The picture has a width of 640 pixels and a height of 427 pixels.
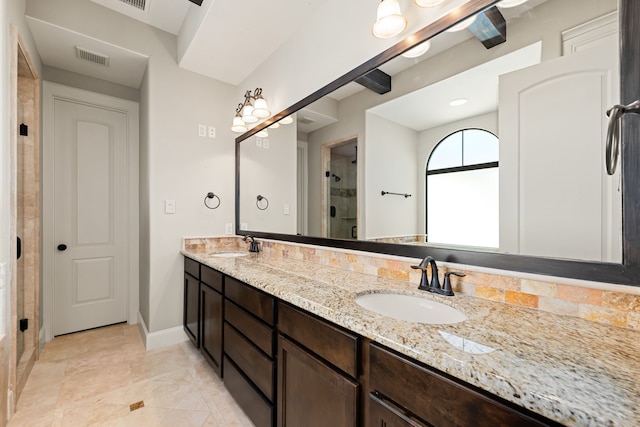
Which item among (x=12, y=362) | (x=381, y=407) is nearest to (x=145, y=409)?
(x=12, y=362)

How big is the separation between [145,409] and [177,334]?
0.93 meters

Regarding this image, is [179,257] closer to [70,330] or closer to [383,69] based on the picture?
[70,330]

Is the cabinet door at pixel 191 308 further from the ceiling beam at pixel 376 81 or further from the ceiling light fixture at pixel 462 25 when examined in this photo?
the ceiling light fixture at pixel 462 25

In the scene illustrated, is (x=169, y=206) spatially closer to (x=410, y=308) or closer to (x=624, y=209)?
(x=410, y=308)

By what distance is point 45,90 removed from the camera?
2598 mm

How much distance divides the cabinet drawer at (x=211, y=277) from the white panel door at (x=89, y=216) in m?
1.54

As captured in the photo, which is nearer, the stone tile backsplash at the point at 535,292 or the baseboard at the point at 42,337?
the stone tile backsplash at the point at 535,292

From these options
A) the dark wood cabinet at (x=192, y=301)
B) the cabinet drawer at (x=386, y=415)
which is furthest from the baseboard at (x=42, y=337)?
the cabinet drawer at (x=386, y=415)

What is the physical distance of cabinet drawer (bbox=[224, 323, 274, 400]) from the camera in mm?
1325

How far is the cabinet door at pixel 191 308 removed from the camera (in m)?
2.27

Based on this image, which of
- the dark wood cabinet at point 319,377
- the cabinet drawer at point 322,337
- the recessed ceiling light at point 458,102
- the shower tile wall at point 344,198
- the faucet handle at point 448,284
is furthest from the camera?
the shower tile wall at point 344,198

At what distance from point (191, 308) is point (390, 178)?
2.02 m

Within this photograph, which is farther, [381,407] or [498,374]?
[381,407]

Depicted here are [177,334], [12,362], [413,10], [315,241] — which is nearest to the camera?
[413,10]
